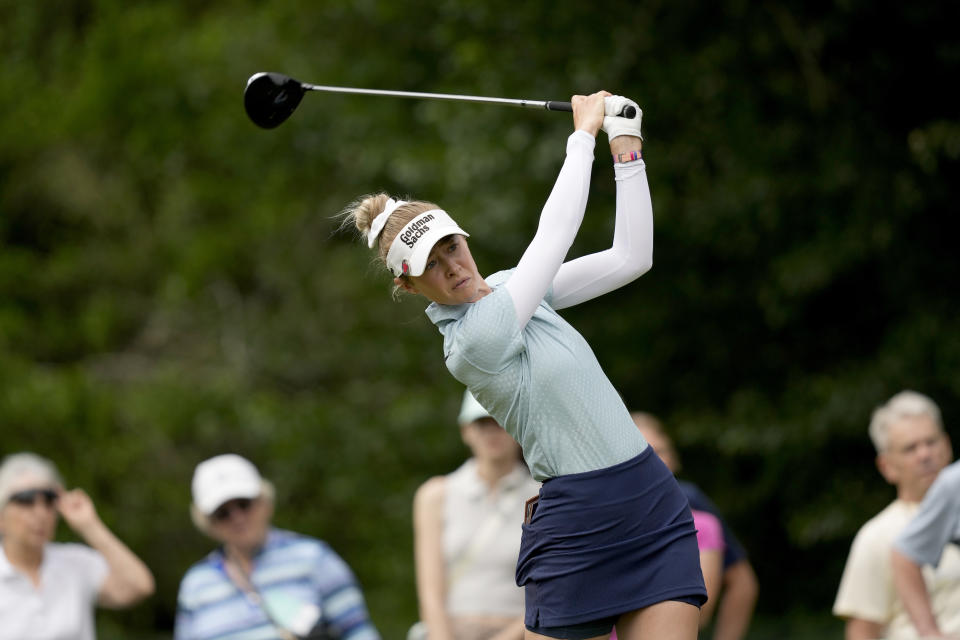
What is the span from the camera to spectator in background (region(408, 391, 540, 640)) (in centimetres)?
470

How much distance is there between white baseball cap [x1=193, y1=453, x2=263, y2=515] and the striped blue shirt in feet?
0.62

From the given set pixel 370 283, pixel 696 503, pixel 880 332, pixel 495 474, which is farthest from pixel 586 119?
pixel 370 283

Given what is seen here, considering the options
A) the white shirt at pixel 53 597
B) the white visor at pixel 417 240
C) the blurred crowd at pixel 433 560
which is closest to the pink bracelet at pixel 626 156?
the white visor at pixel 417 240

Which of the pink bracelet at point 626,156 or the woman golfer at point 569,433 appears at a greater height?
the pink bracelet at point 626,156

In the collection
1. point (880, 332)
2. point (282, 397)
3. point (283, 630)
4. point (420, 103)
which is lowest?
point (283, 630)

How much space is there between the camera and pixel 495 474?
15.7ft

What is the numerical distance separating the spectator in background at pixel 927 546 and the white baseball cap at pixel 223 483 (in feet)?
7.28

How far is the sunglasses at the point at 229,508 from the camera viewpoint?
5.00 metres

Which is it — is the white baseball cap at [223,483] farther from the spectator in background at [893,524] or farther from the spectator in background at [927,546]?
the spectator in background at [927,546]

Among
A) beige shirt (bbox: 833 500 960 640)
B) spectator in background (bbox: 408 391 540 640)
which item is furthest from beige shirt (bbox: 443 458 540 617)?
beige shirt (bbox: 833 500 960 640)

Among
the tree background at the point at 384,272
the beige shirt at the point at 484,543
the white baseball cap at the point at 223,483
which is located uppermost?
the tree background at the point at 384,272

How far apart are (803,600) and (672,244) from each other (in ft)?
9.56

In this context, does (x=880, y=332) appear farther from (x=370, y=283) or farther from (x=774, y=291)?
(x=370, y=283)

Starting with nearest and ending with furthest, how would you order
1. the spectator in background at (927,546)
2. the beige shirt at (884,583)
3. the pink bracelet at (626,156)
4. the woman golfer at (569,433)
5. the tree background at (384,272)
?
the woman golfer at (569,433), the pink bracelet at (626,156), the spectator in background at (927,546), the beige shirt at (884,583), the tree background at (384,272)
